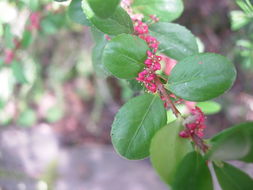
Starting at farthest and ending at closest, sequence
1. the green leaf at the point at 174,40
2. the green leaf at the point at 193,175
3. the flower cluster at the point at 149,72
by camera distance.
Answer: the green leaf at the point at 174,40, the flower cluster at the point at 149,72, the green leaf at the point at 193,175


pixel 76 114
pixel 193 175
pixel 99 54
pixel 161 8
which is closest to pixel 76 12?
pixel 99 54

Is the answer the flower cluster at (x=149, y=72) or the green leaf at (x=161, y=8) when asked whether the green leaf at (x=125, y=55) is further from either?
the green leaf at (x=161, y=8)

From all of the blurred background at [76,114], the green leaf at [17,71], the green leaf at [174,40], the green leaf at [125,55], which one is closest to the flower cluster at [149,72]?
the green leaf at [125,55]

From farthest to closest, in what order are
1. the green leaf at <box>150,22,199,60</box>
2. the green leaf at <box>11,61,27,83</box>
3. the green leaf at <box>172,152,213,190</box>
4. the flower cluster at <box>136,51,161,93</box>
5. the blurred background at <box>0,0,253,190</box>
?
the blurred background at <box>0,0,253,190</box>, the green leaf at <box>11,61,27,83</box>, the green leaf at <box>150,22,199,60</box>, the flower cluster at <box>136,51,161,93</box>, the green leaf at <box>172,152,213,190</box>

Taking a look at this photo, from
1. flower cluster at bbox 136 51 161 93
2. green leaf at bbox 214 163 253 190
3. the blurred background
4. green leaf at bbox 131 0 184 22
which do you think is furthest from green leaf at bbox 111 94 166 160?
the blurred background

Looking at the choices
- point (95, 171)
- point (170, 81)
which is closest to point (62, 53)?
point (95, 171)

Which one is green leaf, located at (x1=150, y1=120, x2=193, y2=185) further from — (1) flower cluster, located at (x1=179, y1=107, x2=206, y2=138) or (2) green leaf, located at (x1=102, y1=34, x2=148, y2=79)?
(2) green leaf, located at (x1=102, y1=34, x2=148, y2=79)
